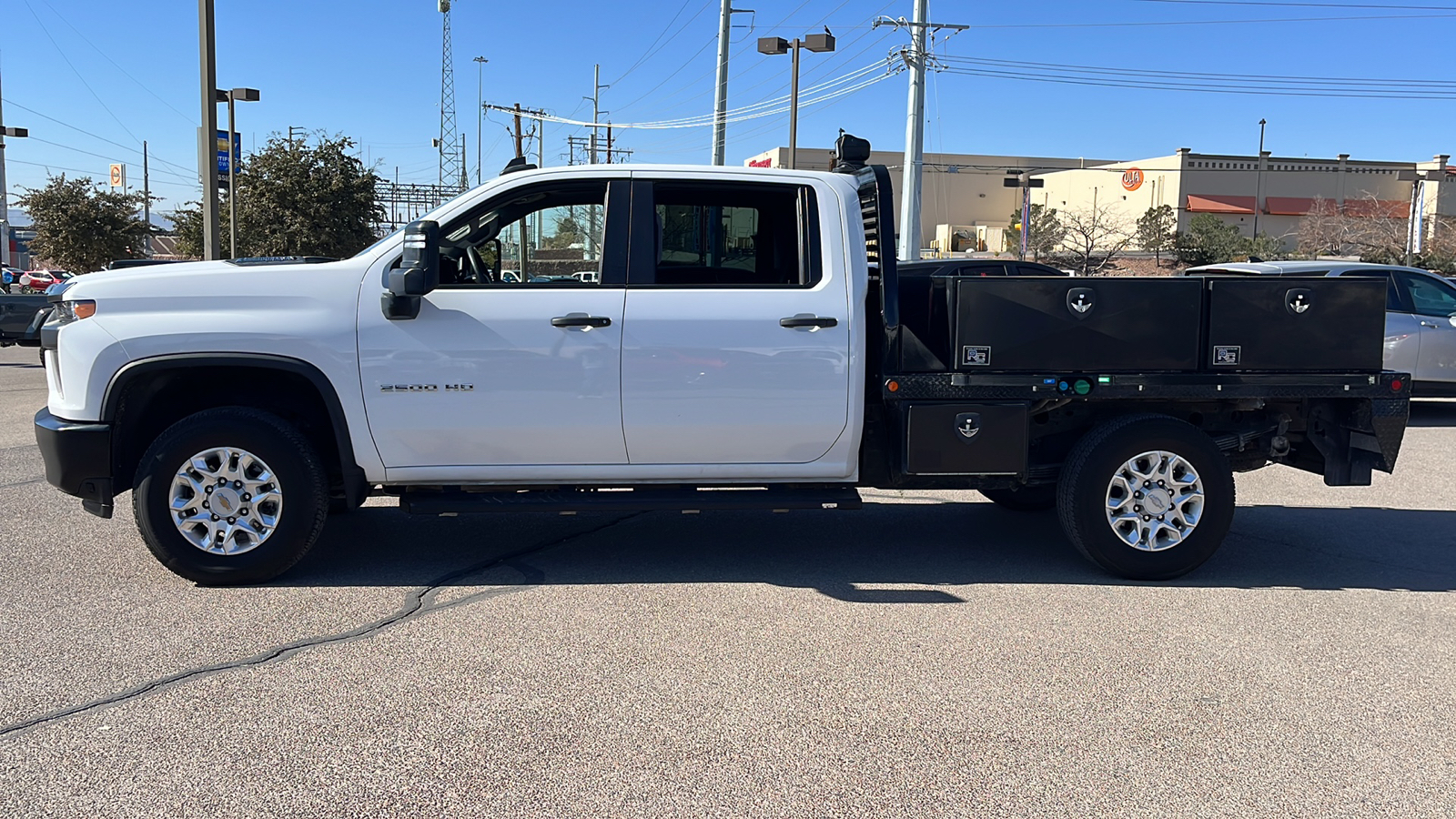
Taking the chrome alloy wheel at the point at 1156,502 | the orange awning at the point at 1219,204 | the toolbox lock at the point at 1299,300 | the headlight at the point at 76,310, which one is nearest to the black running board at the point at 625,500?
the chrome alloy wheel at the point at 1156,502

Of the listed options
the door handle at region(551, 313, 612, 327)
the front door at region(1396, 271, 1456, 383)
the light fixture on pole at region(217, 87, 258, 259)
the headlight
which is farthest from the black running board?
the light fixture on pole at region(217, 87, 258, 259)

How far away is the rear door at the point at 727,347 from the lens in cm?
566

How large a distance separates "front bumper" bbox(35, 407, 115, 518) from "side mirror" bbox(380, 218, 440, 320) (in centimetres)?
149

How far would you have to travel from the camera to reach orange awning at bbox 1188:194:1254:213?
192 ft

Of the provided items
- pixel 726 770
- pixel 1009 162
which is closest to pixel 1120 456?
pixel 726 770

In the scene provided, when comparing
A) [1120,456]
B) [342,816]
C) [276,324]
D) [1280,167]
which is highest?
[1280,167]

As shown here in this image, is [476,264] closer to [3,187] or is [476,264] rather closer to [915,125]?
[915,125]

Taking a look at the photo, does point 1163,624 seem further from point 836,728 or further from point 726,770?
point 726,770

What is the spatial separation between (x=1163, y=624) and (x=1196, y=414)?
1520 mm

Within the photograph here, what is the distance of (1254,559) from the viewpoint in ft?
21.6

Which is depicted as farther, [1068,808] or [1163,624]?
[1163,624]

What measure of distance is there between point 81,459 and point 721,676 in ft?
10.8

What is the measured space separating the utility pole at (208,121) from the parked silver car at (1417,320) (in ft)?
39.4

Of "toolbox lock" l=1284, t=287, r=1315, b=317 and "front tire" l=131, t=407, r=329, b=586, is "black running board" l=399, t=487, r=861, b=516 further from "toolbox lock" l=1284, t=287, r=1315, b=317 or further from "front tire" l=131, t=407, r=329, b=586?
"toolbox lock" l=1284, t=287, r=1315, b=317
